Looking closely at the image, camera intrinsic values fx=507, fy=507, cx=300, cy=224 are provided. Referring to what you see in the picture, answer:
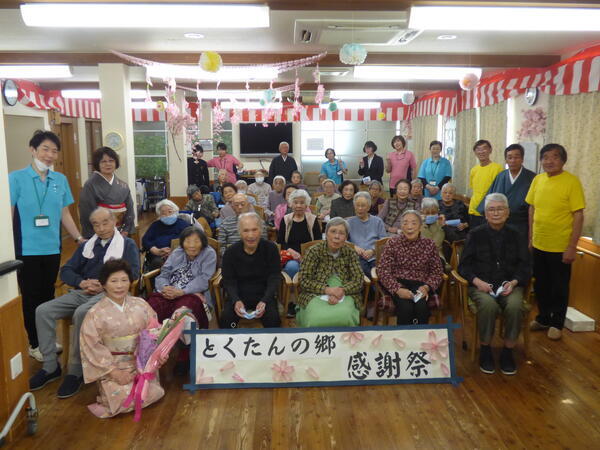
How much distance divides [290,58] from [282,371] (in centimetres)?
398

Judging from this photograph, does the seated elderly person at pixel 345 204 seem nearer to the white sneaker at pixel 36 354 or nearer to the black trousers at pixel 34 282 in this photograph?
the black trousers at pixel 34 282

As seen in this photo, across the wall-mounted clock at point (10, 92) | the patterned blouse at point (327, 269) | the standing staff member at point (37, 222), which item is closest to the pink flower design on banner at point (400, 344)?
the patterned blouse at point (327, 269)

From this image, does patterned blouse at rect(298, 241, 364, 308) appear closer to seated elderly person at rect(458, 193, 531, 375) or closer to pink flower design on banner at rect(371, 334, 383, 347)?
pink flower design on banner at rect(371, 334, 383, 347)

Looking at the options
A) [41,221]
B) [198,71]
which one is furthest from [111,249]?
[198,71]

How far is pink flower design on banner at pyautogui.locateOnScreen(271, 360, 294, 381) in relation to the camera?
3.26 m

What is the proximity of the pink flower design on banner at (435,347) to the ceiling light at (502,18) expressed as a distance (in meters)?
2.17

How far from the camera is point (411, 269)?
3.83m

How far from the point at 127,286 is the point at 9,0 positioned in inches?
84.7

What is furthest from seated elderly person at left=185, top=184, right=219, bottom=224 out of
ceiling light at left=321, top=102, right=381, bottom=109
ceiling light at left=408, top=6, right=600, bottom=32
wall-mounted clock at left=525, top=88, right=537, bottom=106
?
ceiling light at left=321, top=102, right=381, bottom=109

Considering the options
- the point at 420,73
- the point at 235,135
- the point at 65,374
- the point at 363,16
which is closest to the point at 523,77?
the point at 420,73

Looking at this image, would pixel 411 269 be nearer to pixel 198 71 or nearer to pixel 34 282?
pixel 34 282

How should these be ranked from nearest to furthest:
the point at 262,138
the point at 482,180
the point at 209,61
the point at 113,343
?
1. the point at 113,343
2. the point at 209,61
3. the point at 482,180
4. the point at 262,138

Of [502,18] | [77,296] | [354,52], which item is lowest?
[77,296]

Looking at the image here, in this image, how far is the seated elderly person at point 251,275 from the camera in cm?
366
